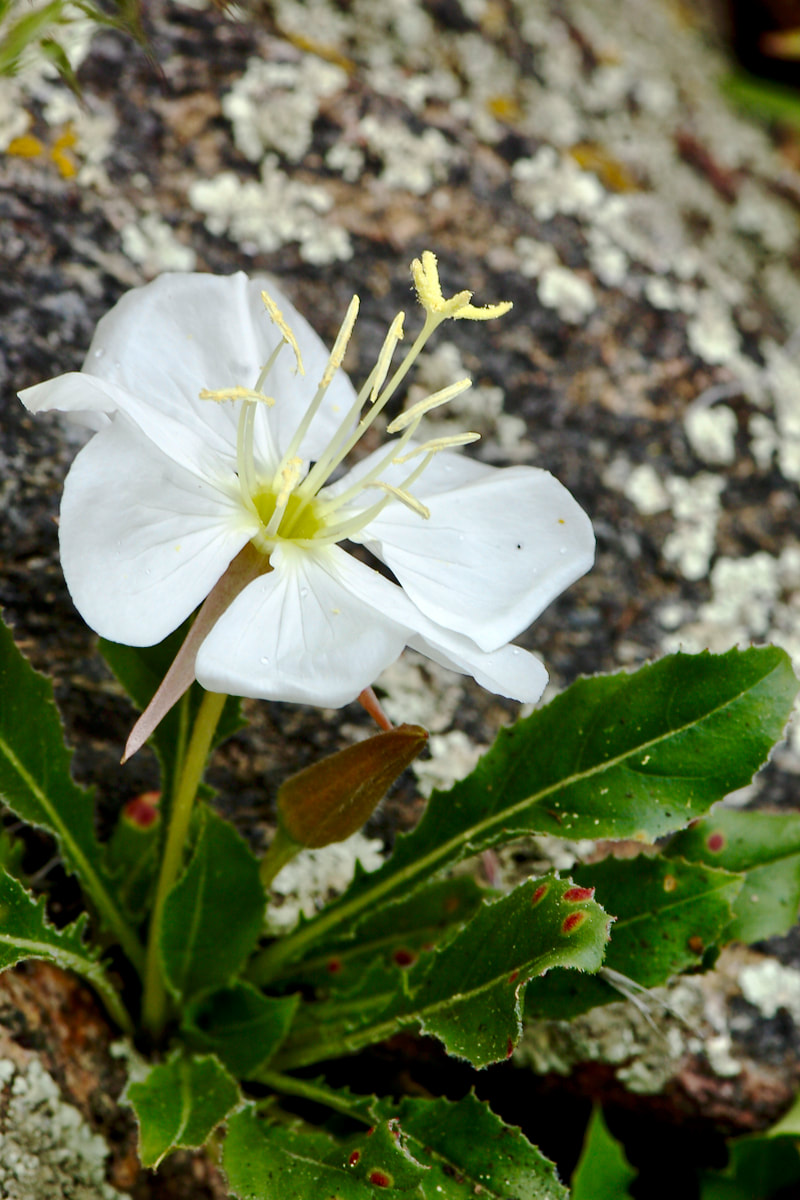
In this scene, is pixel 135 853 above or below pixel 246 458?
below

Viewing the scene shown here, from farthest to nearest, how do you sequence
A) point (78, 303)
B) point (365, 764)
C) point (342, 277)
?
point (342, 277), point (78, 303), point (365, 764)

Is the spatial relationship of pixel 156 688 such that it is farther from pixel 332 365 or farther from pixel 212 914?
pixel 332 365

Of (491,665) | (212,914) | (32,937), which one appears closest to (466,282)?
(491,665)

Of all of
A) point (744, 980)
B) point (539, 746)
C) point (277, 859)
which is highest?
point (539, 746)

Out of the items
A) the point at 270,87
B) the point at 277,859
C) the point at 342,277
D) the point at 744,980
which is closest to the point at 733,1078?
the point at 744,980

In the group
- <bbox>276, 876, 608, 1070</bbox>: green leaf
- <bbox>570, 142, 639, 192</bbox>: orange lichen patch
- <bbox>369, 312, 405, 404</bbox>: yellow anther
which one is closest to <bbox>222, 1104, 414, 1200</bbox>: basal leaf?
<bbox>276, 876, 608, 1070</bbox>: green leaf

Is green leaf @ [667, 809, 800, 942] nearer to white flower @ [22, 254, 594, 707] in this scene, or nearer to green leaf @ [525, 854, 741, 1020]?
green leaf @ [525, 854, 741, 1020]

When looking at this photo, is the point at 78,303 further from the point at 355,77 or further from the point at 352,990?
the point at 352,990
